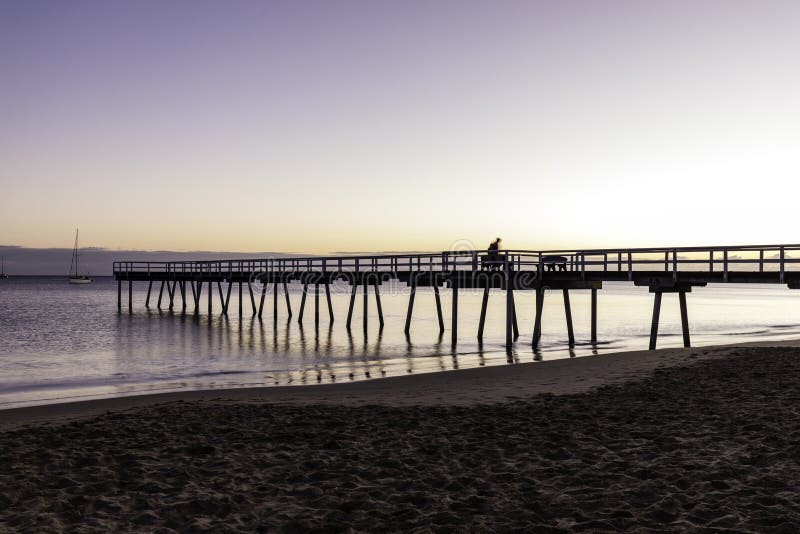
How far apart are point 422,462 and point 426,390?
21.4 ft

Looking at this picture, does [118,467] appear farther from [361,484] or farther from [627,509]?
[627,509]

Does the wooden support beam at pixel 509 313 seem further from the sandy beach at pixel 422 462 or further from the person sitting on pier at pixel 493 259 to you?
the sandy beach at pixel 422 462

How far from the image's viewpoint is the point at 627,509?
224 inches

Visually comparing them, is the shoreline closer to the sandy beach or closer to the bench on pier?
the sandy beach

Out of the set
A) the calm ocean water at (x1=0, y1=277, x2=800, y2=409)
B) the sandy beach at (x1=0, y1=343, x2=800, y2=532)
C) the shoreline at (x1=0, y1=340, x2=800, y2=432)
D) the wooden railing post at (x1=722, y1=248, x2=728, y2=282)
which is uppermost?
the wooden railing post at (x1=722, y1=248, x2=728, y2=282)

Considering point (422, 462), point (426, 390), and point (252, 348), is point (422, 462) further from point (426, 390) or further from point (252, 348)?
point (252, 348)

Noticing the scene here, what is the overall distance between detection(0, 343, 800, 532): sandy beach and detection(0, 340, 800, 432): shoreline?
170 millimetres

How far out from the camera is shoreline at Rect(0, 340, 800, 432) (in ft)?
39.3

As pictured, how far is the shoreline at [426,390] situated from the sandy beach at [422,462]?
0.56 ft

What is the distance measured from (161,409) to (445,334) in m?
23.2

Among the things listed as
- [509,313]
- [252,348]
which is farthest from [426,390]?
[252,348]

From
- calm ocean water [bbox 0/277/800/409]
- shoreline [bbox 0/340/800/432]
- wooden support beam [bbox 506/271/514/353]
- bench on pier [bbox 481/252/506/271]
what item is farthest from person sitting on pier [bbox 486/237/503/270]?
shoreline [bbox 0/340/800/432]

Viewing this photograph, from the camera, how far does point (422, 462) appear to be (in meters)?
7.38

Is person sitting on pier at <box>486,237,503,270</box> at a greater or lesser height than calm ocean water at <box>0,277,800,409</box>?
greater
